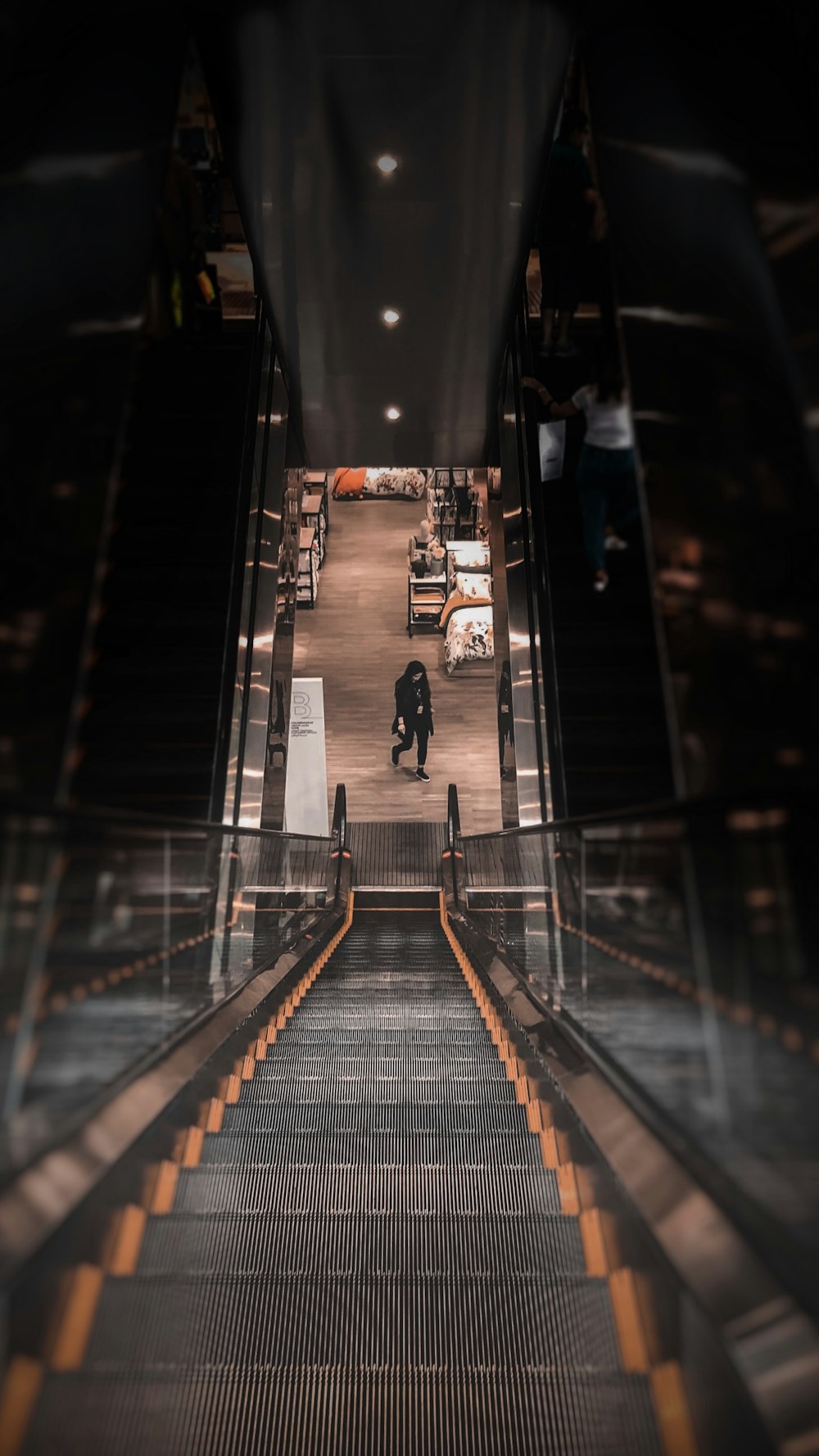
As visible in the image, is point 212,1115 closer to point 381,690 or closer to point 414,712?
point 414,712

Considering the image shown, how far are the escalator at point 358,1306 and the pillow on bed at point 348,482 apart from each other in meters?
16.6

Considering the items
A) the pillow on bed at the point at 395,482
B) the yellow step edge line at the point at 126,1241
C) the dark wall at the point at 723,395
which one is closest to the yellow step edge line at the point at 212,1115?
the yellow step edge line at the point at 126,1241

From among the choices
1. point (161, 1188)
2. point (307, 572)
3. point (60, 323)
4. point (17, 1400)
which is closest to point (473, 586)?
point (307, 572)

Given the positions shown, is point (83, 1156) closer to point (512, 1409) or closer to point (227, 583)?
point (512, 1409)

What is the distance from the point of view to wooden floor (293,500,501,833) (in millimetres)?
12633

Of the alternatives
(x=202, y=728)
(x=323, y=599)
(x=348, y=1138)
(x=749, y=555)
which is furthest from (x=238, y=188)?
(x=323, y=599)

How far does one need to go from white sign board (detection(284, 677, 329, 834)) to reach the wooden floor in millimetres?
A: 728

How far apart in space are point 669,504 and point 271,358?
538 cm

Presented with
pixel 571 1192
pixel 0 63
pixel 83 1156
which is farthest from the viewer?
pixel 0 63

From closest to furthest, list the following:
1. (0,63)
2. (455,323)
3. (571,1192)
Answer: (571,1192) < (0,63) < (455,323)

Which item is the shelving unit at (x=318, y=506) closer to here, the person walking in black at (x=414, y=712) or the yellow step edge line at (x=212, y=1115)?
the person walking in black at (x=414, y=712)

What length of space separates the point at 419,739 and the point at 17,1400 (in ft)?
37.2

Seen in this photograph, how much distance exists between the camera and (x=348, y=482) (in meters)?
18.6

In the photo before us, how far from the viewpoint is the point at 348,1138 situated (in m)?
2.79
